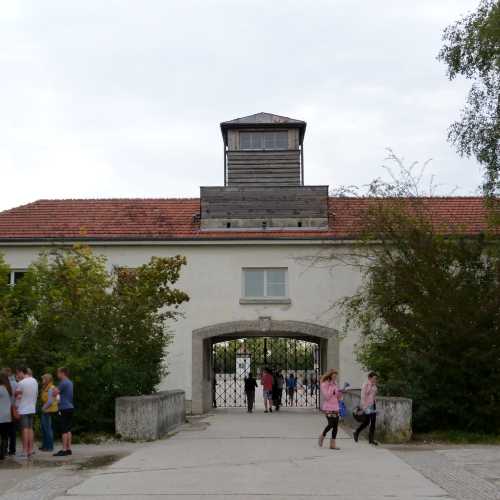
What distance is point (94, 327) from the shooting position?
18797mm

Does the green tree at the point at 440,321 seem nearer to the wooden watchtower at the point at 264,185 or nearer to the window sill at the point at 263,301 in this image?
the window sill at the point at 263,301

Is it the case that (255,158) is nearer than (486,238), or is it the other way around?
(486,238)

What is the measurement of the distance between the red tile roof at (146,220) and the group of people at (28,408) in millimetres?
12430

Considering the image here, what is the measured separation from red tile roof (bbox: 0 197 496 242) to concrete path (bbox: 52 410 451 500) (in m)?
11.0

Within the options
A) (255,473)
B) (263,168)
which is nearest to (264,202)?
(263,168)

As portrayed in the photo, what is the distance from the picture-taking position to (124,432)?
17391 millimetres

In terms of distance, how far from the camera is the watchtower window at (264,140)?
32344mm

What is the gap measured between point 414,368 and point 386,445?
8.17 ft

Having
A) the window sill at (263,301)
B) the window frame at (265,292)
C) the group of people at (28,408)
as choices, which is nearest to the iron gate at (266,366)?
the window sill at (263,301)

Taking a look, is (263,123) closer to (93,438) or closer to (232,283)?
(232,283)

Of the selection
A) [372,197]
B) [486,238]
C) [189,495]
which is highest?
[372,197]

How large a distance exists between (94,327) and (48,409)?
3683 millimetres

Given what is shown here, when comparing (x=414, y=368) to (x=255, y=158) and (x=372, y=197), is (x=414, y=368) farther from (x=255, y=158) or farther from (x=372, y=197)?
(x=255, y=158)

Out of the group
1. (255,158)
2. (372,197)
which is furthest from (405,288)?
(255,158)
